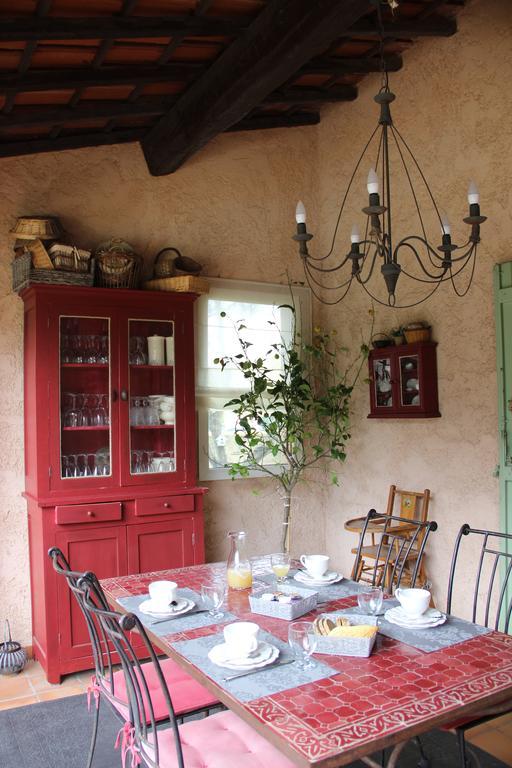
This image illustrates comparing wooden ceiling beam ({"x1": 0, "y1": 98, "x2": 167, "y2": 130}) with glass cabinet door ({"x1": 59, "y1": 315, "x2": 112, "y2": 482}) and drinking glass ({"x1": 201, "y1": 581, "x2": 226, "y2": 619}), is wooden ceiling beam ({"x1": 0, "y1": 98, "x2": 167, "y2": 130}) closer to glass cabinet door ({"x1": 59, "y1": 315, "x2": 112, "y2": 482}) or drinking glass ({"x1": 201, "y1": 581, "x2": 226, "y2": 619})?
glass cabinet door ({"x1": 59, "y1": 315, "x2": 112, "y2": 482})

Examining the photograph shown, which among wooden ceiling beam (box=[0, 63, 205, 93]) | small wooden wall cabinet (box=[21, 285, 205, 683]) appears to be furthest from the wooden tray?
wooden ceiling beam (box=[0, 63, 205, 93])

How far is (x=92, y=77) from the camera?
3.31m

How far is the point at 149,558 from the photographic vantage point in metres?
3.88

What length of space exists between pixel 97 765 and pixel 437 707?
183cm

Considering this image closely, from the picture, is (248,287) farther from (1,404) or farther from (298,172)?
(1,404)

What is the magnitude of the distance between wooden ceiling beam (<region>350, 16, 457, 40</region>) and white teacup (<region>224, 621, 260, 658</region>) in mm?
3055

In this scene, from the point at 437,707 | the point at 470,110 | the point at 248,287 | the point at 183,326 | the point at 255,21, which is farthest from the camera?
the point at 248,287

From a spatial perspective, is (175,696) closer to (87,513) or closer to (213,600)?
(213,600)

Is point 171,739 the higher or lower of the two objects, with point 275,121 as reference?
lower

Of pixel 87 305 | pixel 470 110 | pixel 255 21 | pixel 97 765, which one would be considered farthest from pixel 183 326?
pixel 97 765

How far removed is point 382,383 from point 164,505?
1604mm

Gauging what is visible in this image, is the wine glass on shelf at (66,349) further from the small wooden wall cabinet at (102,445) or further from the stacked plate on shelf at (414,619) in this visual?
the stacked plate on shelf at (414,619)

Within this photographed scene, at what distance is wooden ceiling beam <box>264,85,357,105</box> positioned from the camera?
14.0 feet

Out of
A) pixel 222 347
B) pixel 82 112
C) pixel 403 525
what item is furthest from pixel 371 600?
pixel 82 112
